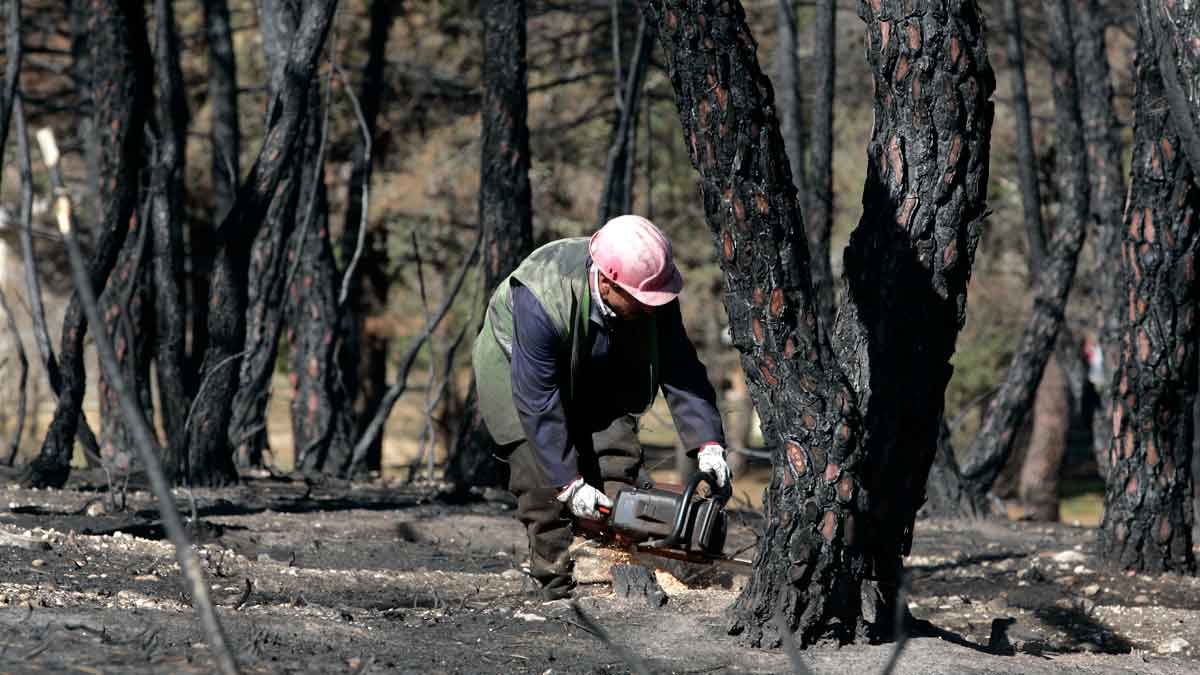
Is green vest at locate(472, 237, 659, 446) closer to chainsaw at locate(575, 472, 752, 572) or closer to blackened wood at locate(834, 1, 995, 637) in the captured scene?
chainsaw at locate(575, 472, 752, 572)

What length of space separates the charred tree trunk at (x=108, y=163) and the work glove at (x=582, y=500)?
13.4 feet

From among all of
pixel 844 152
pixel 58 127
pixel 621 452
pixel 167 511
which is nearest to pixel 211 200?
pixel 58 127

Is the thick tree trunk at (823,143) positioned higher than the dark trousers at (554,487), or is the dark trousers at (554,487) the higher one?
the thick tree trunk at (823,143)

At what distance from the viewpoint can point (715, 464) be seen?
5.61 meters

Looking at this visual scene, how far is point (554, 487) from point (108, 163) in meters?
4.59

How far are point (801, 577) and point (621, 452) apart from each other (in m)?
1.38

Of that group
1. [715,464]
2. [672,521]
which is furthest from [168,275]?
[672,521]

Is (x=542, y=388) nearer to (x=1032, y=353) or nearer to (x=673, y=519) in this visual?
(x=673, y=519)

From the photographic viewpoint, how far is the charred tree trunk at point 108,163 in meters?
8.50

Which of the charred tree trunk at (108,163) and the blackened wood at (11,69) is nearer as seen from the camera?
the blackened wood at (11,69)

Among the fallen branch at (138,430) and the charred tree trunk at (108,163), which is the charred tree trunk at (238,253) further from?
the fallen branch at (138,430)

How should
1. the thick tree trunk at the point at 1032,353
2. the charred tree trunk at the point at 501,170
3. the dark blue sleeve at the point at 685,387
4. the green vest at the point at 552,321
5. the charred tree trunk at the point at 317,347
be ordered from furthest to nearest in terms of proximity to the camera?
the charred tree trunk at the point at 317,347, the thick tree trunk at the point at 1032,353, the charred tree trunk at the point at 501,170, the dark blue sleeve at the point at 685,387, the green vest at the point at 552,321

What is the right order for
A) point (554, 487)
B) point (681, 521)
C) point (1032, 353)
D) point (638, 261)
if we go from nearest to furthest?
point (681, 521)
point (638, 261)
point (554, 487)
point (1032, 353)

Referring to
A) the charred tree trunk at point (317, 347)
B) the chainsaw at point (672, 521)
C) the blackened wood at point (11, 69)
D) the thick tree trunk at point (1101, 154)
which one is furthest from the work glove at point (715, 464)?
the charred tree trunk at point (317, 347)
